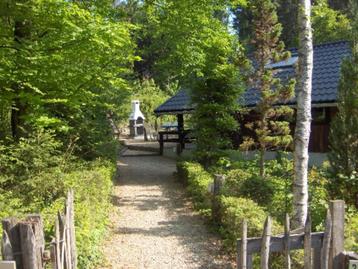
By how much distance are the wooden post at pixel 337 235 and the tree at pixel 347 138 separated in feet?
13.6

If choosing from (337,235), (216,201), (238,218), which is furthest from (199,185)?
(337,235)

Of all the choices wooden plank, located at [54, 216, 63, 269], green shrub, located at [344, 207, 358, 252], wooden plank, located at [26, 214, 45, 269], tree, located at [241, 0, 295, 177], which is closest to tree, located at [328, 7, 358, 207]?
green shrub, located at [344, 207, 358, 252]

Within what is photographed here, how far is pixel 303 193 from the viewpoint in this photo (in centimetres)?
656

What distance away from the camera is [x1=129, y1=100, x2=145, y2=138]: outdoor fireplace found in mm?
33719

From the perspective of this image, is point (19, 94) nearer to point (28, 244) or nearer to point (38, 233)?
point (38, 233)

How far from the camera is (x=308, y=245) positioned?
4.58 metres

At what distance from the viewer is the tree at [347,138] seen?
28.6ft

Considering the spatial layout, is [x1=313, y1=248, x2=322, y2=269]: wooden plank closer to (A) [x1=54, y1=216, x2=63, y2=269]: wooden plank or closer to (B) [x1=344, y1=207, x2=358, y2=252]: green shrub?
(B) [x1=344, y1=207, x2=358, y2=252]: green shrub

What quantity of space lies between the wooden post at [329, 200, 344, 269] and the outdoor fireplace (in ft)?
96.4

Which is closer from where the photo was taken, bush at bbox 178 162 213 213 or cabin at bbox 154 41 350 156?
bush at bbox 178 162 213 213

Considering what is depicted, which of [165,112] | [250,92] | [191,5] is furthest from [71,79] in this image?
[165,112]

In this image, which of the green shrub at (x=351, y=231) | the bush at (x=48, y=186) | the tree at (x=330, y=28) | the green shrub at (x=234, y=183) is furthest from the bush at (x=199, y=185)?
the tree at (x=330, y=28)

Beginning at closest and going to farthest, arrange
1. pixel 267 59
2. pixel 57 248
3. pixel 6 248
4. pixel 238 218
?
pixel 6 248 → pixel 57 248 → pixel 238 218 → pixel 267 59

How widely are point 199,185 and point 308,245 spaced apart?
230 inches
